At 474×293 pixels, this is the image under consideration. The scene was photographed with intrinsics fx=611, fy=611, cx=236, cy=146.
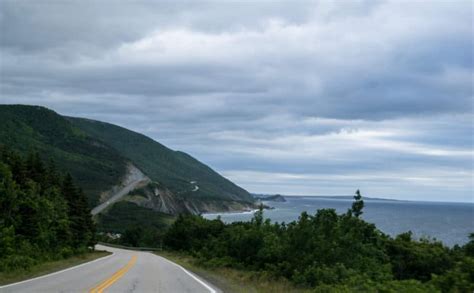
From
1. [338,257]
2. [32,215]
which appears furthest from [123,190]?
[338,257]

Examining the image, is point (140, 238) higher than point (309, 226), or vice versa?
point (309, 226)

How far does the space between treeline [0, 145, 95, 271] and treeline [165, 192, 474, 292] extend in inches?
424

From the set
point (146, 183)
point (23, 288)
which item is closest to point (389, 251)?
point (23, 288)

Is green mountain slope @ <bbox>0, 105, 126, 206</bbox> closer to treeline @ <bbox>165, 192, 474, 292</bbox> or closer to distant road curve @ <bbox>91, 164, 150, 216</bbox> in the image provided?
distant road curve @ <bbox>91, 164, 150, 216</bbox>

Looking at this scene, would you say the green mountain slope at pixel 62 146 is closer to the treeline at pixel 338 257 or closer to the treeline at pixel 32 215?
the treeline at pixel 32 215

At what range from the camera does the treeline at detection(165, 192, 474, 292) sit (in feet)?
56.3

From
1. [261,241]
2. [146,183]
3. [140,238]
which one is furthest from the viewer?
[146,183]

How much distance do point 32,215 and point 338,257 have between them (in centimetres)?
2062

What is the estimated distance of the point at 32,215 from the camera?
38.3m

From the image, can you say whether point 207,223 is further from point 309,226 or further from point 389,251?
point 309,226

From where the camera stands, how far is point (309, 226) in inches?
1129

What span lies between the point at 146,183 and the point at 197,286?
545 feet

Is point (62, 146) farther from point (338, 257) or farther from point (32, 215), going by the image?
point (338, 257)

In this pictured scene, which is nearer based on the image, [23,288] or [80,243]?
[23,288]
